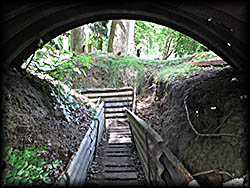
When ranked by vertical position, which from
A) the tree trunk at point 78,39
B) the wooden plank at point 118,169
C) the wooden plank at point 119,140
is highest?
the tree trunk at point 78,39

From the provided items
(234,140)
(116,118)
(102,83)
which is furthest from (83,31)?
(234,140)

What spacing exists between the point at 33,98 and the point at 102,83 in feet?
20.8

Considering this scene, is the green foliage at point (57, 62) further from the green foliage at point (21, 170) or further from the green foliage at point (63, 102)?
the green foliage at point (21, 170)

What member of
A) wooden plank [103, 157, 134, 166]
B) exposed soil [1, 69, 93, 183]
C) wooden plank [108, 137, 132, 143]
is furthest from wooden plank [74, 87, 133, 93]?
exposed soil [1, 69, 93, 183]

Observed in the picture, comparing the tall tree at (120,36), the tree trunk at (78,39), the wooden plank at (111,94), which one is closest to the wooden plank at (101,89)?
the wooden plank at (111,94)

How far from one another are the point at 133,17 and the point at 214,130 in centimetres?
204

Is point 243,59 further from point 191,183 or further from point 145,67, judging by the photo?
point 145,67

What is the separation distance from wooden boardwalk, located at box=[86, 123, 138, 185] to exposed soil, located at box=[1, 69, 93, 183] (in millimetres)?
1163

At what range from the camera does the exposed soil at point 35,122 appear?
6.68ft

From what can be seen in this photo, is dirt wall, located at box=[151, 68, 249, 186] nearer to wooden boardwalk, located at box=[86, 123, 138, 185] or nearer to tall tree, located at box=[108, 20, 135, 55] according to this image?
wooden boardwalk, located at box=[86, 123, 138, 185]

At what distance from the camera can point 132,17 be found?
2.74m

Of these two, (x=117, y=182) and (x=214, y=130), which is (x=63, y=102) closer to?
(x=117, y=182)

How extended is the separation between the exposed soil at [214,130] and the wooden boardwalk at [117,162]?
1313 mm

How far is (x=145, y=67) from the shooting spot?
918 cm
